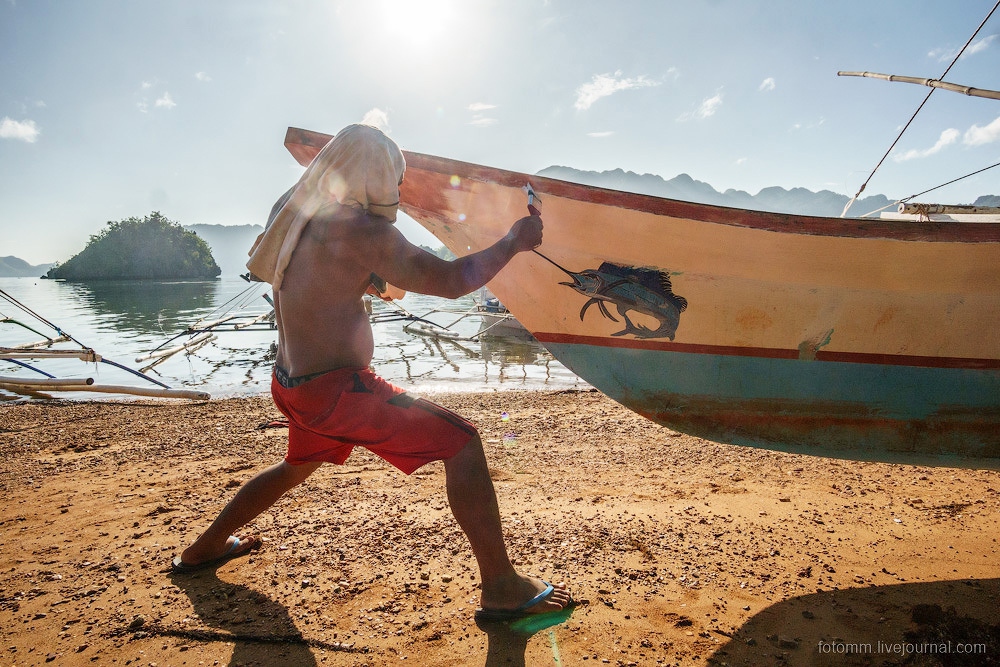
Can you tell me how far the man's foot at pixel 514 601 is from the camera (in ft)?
6.26

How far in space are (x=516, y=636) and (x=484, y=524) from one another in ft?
1.53

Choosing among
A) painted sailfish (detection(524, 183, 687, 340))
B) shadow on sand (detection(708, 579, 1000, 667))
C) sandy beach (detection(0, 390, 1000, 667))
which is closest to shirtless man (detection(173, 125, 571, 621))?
sandy beach (detection(0, 390, 1000, 667))

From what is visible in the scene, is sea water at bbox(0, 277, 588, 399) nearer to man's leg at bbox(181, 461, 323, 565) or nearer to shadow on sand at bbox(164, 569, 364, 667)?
man's leg at bbox(181, 461, 323, 565)

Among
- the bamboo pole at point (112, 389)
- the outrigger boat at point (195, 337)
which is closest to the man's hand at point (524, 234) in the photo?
the bamboo pole at point (112, 389)

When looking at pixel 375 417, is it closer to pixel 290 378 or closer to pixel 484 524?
pixel 290 378

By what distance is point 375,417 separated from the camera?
1.76 metres

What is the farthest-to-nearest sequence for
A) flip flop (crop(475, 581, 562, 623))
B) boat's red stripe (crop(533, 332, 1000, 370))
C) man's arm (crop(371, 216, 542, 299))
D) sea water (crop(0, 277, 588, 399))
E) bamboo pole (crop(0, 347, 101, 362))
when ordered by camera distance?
sea water (crop(0, 277, 588, 399)) < bamboo pole (crop(0, 347, 101, 362)) < boat's red stripe (crop(533, 332, 1000, 370)) < flip flop (crop(475, 581, 562, 623)) < man's arm (crop(371, 216, 542, 299))

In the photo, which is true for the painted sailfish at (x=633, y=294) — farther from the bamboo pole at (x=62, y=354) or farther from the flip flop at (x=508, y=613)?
the bamboo pole at (x=62, y=354)

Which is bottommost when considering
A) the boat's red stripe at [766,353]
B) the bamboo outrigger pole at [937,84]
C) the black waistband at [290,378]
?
the black waistband at [290,378]

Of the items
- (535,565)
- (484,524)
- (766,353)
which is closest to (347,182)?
(484,524)

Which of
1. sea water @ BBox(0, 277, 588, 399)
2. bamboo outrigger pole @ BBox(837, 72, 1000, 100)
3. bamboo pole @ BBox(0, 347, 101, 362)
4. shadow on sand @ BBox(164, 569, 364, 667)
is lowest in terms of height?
sea water @ BBox(0, 277, 588, 399)

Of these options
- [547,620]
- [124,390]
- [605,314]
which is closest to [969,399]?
[605,314]

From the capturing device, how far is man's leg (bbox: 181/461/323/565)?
227 centimetres

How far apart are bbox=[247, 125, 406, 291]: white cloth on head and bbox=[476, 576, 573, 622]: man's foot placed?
1.45m
